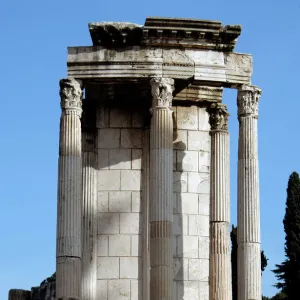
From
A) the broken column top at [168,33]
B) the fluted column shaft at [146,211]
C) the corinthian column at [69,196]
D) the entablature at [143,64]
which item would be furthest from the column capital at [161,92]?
the fluted column shaft at [146,211]

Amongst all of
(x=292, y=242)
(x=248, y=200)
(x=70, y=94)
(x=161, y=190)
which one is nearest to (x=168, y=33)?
(x=70, y=94)

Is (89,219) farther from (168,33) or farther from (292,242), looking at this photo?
(292,242)

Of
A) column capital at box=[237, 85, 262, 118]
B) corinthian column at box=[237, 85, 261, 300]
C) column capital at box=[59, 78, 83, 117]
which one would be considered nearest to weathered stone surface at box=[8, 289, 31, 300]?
column capital at box=[59, 78, 83, 117]

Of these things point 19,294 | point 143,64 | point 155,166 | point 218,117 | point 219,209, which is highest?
point 143,64

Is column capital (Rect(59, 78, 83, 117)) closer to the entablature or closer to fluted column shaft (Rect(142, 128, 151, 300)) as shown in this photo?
the entablature

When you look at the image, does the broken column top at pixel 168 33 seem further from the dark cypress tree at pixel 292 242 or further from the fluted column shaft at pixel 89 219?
the dark cypress tree at pixel 292 242

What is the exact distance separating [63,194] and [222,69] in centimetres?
647

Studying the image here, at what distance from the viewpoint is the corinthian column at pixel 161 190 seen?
39.3m

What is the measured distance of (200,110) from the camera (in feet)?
144

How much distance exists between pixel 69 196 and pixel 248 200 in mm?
5660

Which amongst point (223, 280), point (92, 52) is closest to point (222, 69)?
point (92, 52)

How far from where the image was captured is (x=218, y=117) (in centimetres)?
4384

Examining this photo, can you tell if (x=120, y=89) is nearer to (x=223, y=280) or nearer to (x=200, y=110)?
(x=200, y=110)

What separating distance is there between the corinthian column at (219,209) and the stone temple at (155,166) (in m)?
0.04
